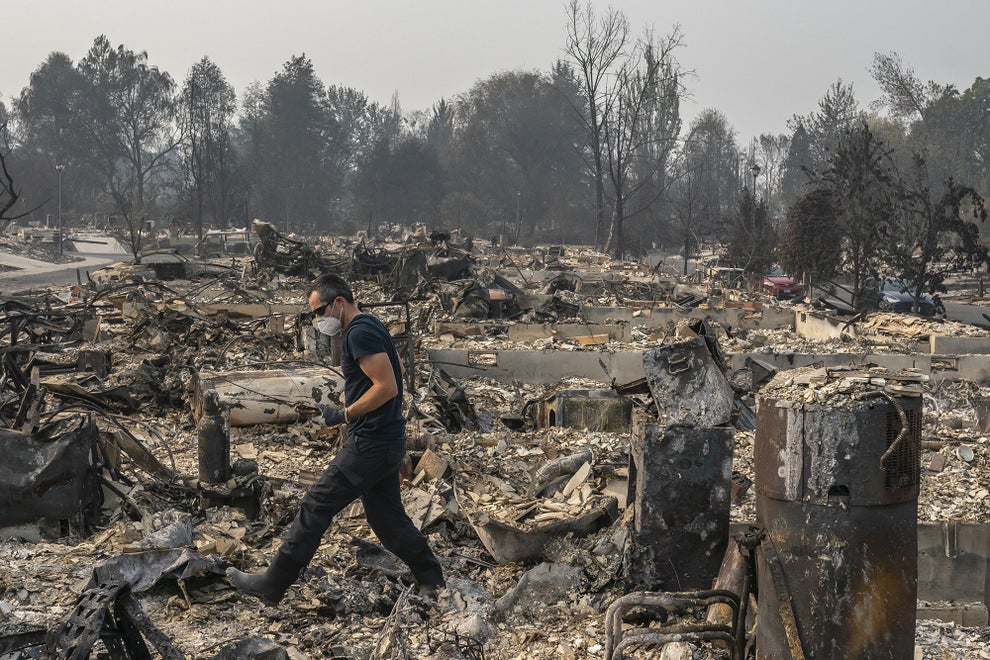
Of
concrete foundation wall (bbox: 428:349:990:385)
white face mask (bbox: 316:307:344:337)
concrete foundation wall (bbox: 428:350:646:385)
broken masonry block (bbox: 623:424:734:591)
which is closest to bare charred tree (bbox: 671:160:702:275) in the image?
concrete foundation wall (bbox: 428:349:990:385)

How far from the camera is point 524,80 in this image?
2709 inches

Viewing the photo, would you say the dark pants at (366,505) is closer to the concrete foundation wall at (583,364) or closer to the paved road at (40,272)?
the concrete foundation wall at (583,364)

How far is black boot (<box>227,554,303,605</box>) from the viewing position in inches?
172

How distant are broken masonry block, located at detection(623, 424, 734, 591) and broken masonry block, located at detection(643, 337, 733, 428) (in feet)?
0.18

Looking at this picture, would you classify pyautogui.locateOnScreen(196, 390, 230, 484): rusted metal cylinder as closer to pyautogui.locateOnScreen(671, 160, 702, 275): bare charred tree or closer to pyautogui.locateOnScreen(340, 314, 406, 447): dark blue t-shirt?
pyautogui.locateOnScreen(340, 314, 406, 447): dark blue t-shirt

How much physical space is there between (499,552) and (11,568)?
2.43 metres

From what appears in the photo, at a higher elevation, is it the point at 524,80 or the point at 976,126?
the point at 524,80

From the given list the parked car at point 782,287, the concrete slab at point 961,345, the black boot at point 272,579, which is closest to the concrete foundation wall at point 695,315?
the concrete slab at point 961,345

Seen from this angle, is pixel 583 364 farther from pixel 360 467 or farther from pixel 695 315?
pixel 360 467

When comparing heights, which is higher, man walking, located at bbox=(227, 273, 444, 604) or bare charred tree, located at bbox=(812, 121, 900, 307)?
bare charred tree, located at bbox=(812, 121, 900, 307)

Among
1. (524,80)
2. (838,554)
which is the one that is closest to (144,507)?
(838,554)

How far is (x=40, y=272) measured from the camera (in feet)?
97.5

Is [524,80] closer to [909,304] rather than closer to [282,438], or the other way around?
[909,304]

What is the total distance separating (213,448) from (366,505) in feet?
6.00
